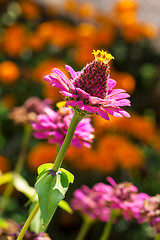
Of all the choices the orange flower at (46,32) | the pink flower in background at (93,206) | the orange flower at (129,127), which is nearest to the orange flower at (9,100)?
the orange flower at (46,32)

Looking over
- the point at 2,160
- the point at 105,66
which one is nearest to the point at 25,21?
the point at 2,160

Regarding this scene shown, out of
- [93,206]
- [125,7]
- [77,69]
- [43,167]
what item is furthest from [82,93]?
[125,7]

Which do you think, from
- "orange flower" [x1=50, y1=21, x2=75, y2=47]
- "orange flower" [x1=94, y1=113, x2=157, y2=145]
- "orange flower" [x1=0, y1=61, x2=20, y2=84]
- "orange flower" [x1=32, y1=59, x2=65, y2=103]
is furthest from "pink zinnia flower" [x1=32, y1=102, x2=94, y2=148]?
"orange flower" [x1=50, y1=21, x2=75, y2=47]

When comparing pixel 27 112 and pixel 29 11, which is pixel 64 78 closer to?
pixel 27 112

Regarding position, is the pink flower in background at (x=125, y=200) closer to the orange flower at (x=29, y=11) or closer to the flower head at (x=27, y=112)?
the flower head at (x=27, y=112)

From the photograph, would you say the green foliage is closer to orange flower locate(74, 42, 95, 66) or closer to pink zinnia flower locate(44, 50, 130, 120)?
pink zinnia flower locate(44, 50, 130, 120)
